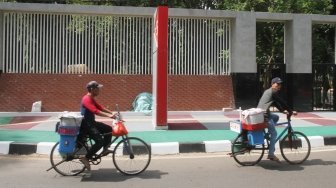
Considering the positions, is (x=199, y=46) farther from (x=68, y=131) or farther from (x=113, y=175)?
(x=68, y=131)

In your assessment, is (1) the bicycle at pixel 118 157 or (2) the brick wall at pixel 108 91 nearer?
(1) the bicycle at pixel 118 157

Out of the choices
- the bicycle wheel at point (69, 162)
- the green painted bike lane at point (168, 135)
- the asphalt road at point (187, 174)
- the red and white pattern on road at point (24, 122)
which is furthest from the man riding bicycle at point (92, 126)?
the red and white pattern on road at point (24, 122)

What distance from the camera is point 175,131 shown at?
1256 cm

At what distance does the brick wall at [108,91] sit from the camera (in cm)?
1692

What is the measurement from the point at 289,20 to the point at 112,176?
12.7 metres

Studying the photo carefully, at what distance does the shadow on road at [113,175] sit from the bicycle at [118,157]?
0.12 meters

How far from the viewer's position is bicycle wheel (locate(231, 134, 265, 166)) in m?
8.38

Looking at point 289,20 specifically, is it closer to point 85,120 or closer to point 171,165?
point 171,165

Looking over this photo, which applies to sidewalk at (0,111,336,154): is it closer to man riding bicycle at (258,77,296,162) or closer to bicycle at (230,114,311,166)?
bicycle at (230,114,311,166)

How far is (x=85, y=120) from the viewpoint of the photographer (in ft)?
24.7

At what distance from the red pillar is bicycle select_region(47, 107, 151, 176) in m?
4.93

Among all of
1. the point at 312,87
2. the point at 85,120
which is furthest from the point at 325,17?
the point at 85,120

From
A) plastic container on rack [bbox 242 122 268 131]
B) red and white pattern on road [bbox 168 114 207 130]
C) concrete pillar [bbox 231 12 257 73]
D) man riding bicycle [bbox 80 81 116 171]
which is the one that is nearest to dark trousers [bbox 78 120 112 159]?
man riding bicycle [bbox 80 81 116 171]

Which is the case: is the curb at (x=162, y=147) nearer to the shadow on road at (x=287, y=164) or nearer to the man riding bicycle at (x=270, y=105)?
the shadow on road at (x=287, y=164)
